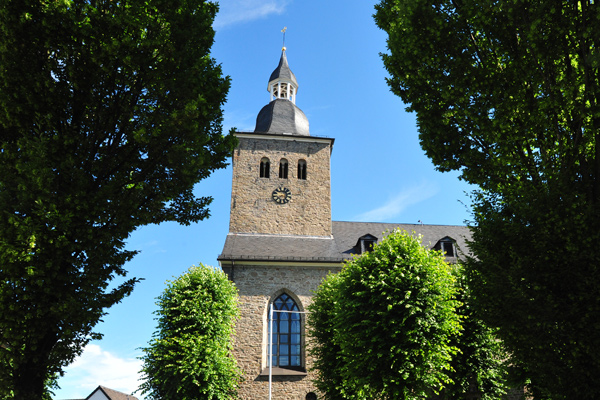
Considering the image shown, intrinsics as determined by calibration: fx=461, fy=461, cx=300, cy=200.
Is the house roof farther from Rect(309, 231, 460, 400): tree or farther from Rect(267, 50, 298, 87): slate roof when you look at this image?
Rect(267, 50, 298, 87): slate roof

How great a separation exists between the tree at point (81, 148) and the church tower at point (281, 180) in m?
18.0

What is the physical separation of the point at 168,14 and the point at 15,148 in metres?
3.77

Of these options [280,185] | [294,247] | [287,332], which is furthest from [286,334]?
[280,185]

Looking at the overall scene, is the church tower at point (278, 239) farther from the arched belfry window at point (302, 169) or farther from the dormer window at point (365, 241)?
the dormer window at point (365, 241)

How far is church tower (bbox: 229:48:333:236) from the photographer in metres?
27.6

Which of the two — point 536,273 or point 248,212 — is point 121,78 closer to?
point 536,273

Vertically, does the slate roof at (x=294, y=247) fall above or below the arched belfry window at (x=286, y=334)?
above

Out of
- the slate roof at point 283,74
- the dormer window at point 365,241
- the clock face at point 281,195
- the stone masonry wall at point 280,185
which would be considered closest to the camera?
the dormer window at point 365,241

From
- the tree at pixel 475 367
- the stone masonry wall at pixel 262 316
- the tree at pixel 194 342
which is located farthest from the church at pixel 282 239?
the tree at pixel 475 367

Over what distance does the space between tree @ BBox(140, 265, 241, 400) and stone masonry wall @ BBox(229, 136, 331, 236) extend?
5.95m

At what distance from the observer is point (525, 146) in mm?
8914

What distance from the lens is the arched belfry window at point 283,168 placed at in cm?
2909

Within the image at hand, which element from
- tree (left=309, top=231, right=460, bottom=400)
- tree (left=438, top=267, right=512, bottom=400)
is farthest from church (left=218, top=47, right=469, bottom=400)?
tree (left=438, top=267, right=512, bottom=400)

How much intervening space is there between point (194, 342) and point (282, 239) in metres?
8.84
